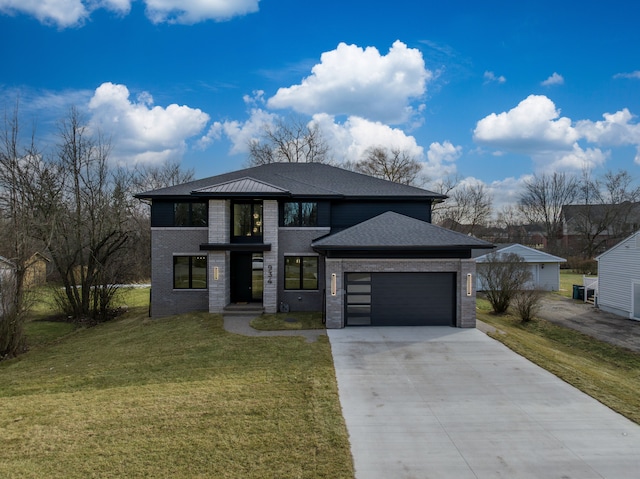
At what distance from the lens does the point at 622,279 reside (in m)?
19.2

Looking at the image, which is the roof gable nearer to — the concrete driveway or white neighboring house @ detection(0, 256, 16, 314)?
white neighboring house @ detection(0, 256, 16, 314)

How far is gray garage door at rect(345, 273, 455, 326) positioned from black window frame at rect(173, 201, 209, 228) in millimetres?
7295

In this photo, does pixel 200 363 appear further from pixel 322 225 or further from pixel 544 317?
pixel 544 317

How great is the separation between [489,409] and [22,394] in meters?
10.4

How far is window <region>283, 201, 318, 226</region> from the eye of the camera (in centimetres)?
1647

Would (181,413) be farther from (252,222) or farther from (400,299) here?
(252,222)

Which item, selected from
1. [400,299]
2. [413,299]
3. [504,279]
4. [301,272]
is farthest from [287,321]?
[504,279]

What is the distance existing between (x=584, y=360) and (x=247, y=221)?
1341 centimetres

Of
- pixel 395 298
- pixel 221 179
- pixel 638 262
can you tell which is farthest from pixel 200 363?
pixel 638 262

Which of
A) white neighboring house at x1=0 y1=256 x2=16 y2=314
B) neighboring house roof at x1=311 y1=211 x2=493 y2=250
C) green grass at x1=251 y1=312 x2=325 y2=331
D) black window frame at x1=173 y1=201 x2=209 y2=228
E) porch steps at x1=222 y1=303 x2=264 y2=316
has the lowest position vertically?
green grass at x1=251 y1=312 x2=325 y2=331

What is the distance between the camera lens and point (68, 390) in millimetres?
8711

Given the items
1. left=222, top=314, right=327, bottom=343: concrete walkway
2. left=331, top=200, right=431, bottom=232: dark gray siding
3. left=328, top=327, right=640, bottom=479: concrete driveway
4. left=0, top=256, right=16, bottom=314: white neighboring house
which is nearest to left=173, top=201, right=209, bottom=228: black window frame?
left=222, top=314, right=327, bottom=343: concrete walkway

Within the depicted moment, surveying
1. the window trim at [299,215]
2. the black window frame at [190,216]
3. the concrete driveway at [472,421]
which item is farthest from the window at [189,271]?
the concrete driveway at [472,421]

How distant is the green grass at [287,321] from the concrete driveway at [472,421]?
315cm
